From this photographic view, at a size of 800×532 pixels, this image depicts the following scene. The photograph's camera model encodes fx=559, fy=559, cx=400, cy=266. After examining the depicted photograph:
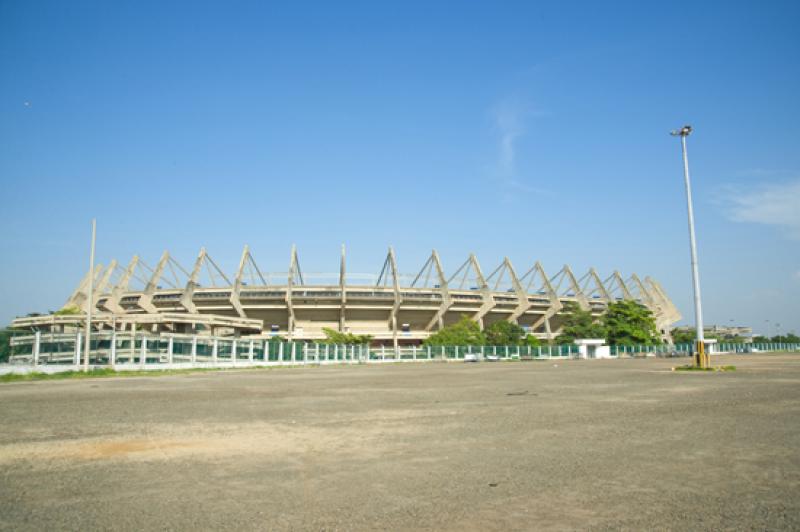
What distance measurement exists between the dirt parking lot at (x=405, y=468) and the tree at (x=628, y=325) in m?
71.2

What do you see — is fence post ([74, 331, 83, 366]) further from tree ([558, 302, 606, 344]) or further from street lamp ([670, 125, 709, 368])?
tree ([558, 302, 606, 344])

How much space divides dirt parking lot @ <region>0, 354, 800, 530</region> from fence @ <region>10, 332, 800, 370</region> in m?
17.2

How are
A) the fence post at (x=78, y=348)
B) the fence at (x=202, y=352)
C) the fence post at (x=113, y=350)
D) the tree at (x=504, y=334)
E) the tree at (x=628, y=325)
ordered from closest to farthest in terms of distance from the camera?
1. the fence at (x=202, y=352)
2. the fence post at (x=78, y=348)
3. the fence post at (x=113, y=350)
4. the tree at (x=504, y=334)
5. the tree at (x=628, y=325)

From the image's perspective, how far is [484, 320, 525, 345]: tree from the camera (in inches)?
2862

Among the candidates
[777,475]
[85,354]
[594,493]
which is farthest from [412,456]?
[85,354]

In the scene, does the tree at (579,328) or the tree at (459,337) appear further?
the tree at (579,328)

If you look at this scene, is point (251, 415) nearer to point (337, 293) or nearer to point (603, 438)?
point (603, 438)

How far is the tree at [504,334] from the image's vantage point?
72.7m

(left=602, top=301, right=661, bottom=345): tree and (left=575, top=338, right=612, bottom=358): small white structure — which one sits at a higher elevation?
(left=602, top=301, right=661, bottom=345): tree

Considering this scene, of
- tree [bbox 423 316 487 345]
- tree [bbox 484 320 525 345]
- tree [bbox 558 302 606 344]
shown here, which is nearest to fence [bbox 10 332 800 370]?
tree [bbox 423 316 487 345]

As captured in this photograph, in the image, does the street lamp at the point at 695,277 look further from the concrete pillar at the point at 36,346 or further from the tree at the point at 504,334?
the tree at the point at 504,334

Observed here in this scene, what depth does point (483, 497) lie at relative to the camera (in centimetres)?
477

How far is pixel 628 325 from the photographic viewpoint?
79.1m

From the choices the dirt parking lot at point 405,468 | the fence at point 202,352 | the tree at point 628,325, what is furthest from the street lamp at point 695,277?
the tree at point 628,325
